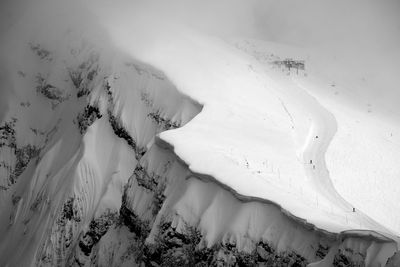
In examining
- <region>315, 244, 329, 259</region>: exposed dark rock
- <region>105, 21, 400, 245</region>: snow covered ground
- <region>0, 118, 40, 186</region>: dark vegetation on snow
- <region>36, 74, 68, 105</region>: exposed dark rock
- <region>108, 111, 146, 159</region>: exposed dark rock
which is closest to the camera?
<region>315, 244, 329, 259</region>: exposed dark rock

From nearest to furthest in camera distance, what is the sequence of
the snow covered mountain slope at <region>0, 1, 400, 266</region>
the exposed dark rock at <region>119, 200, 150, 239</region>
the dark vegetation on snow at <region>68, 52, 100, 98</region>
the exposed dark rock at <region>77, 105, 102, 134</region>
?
the snow covered mountain slope at <region>0, 1, 400, 266</region>, the exposed dark rock at <region>119, 200, 150, 239</region>, the exposed dark rock at <region>77, 105, 102, 134</region>, the dark vegetation on snow at <region>68, 52, 100, 98</region>

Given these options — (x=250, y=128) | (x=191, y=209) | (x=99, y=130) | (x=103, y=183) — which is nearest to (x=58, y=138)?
(x=99, y=130)

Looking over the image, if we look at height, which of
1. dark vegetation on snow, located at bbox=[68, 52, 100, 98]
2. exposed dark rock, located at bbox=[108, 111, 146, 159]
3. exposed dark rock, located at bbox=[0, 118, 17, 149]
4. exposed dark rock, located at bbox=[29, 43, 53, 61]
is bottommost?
exposed dark rock, located at bbox=[0, 118, 17, 149]

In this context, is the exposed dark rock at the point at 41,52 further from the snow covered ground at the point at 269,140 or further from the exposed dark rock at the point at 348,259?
the exposed dark rock at the point at 348,259

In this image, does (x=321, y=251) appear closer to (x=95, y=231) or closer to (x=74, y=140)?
(x=95, y=231)

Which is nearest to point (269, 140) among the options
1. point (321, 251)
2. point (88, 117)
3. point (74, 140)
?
point (321, 251)

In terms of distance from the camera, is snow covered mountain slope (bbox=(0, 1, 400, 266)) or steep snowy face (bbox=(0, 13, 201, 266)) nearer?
snow covered mountain slope (bbox=(0, 1, 400, 266))

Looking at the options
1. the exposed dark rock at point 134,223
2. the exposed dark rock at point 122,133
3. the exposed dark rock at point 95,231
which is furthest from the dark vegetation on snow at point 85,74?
the exposed dark rock at point 134,223

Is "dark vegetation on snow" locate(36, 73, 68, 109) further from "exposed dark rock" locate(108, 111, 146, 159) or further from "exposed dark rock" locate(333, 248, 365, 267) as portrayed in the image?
"exposed dark rock" locate(333, 248, 365, 267)

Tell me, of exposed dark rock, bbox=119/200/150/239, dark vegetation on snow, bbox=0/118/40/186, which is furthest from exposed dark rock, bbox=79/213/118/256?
dark vegetation on snow, bbox=0/118/40/186

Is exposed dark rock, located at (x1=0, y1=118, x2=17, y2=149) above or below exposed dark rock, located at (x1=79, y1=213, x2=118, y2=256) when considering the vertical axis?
above
